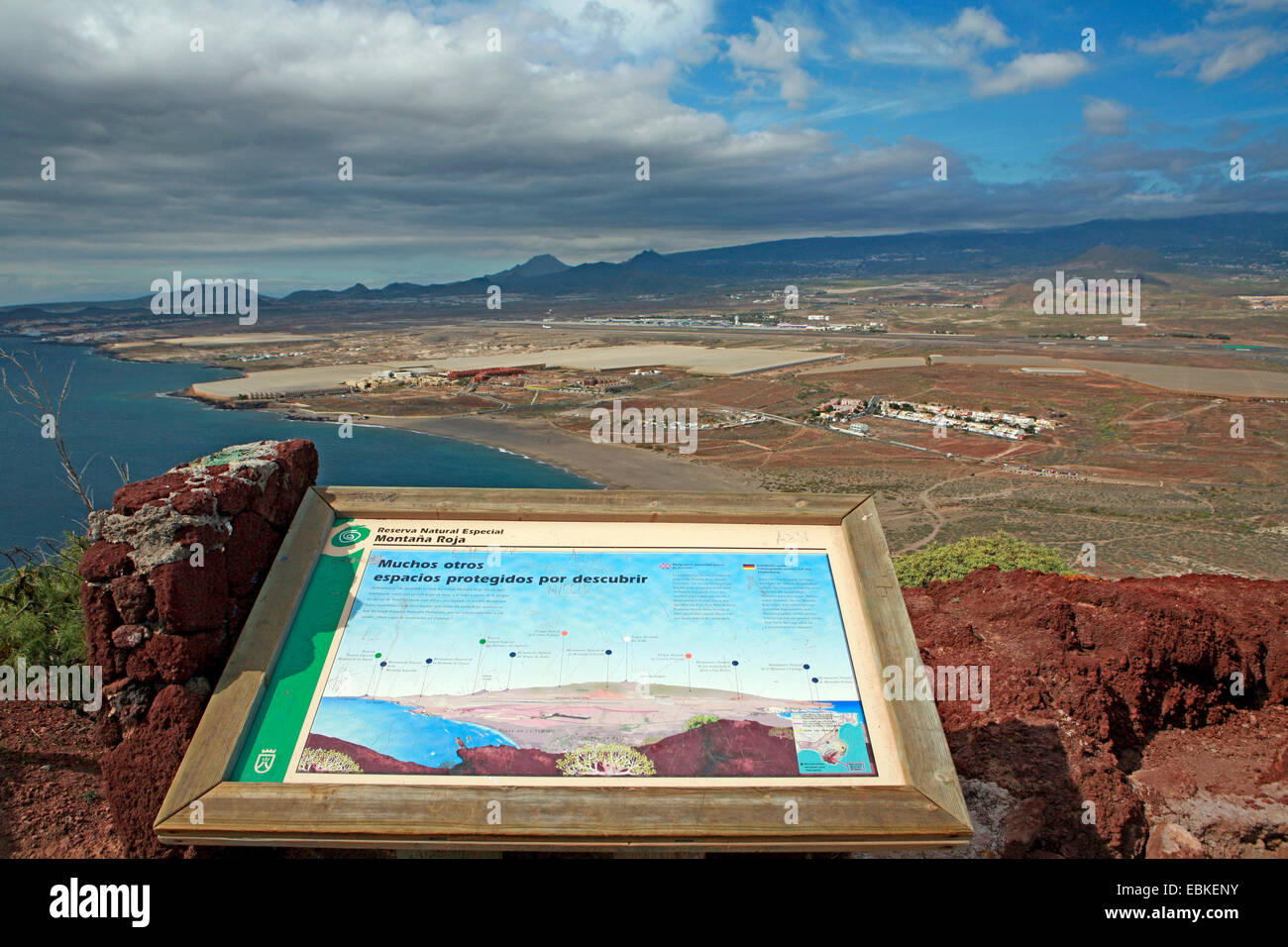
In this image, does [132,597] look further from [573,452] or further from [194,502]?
[573,452]

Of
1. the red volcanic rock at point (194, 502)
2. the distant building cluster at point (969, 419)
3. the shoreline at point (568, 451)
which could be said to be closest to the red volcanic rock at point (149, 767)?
the red volcanic rock at point (194, 502)

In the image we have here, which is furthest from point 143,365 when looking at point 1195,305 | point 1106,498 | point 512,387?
point 1195,305

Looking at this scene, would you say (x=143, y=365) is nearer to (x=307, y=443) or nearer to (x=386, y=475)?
(x=386, y=475)

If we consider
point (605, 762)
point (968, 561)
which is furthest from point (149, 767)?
point (968, 561)

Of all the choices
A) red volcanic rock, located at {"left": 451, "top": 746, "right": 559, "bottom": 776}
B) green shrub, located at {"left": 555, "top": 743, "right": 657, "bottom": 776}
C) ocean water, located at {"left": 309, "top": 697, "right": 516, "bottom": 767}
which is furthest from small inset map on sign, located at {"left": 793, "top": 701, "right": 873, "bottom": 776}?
ocean water, located at {"left": 309, "top": 697, "right": 516, "bottom": 767}

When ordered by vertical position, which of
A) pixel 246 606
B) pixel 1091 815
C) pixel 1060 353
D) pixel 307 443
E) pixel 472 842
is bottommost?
pixel 1091 815

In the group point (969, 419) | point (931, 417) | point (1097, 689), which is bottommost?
point (1097, 689)
